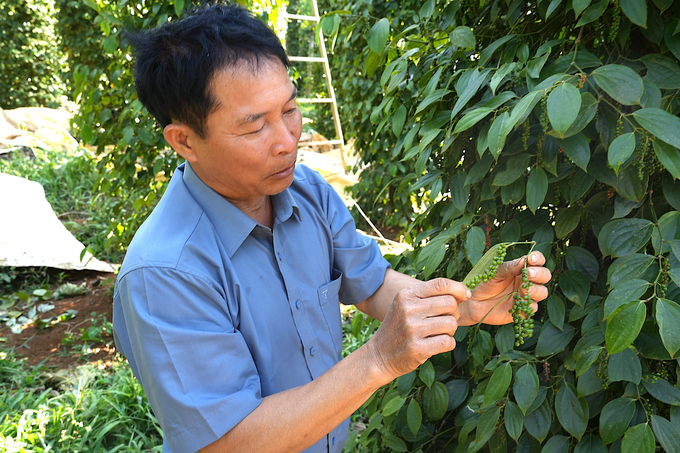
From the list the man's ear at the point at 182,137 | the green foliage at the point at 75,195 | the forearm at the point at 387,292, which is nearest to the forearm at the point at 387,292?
the forearm at the point at 387,292

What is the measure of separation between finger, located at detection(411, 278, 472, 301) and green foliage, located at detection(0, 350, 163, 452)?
6.11 ft

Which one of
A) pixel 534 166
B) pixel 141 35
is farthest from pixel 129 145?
pixel 534 166

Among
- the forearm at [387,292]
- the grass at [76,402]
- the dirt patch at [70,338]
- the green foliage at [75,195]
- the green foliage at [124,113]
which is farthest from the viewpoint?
the green foliage at [75,195]

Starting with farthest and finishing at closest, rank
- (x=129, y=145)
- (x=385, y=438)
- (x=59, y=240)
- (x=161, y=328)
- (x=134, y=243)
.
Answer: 1. (x=59, y=240)
2. (x=129, y=145)
3. (x=385, y=438)
4. (x=134, y=243)
5. (x=161, y=328)

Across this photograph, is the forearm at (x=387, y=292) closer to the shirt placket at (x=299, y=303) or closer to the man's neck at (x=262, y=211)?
the shirt placket at (x=299, y=303)

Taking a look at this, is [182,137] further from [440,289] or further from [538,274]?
[538,274]

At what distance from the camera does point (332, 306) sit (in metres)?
1.35

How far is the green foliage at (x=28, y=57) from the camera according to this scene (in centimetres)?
884

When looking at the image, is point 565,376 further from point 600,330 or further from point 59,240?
point 59,240

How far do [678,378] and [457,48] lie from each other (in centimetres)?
90

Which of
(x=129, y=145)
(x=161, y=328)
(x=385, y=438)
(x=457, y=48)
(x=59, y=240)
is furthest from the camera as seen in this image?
(x=59, y=240)

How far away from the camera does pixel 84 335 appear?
3.27 meters

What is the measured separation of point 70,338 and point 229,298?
273cm

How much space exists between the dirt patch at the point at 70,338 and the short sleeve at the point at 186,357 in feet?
8.01
